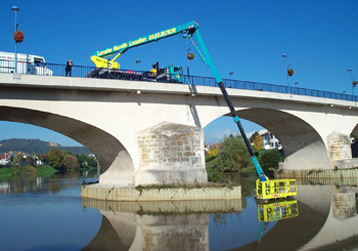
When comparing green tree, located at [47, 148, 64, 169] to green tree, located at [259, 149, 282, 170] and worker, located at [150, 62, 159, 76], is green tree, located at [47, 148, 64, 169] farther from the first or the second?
worker, located at [150, 62, 159, 76]

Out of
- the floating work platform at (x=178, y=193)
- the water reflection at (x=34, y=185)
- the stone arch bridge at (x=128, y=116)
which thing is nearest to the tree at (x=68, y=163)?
the water reflection at (x=34, y=185)

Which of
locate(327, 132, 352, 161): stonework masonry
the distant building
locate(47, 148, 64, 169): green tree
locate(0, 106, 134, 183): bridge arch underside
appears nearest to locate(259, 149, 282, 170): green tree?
locate(327, 132, 352, 161): stonework masonry

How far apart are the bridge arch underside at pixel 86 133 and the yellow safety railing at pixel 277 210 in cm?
695

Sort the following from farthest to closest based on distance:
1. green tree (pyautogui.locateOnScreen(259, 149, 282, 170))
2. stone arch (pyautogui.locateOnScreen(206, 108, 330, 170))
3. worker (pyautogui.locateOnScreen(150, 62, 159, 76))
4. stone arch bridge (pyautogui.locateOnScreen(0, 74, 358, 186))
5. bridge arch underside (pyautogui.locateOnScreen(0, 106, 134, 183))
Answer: green tree (pyautogui.locateOnScreen(259, 149, 282, 170))
stone arch (pyautogui.locateOnScreen(206, 108, 330, 170))
worker (pyautogui.locateOnScreen(150, 62, 159, 76))
bridge arch underside (pyautogui.locateOnScreen(0, 106, 134, 183))
stone arch bridge (pyautogui.locateOnScreen(0, 74, 358, 186))

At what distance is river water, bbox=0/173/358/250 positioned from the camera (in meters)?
9.23

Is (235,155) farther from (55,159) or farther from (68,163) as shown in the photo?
(68,163)

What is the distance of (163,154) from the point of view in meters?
16.7

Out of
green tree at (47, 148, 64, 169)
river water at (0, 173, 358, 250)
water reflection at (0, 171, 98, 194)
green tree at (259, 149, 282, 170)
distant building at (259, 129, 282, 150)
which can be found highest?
distant building at (259, 129, 282, 150)

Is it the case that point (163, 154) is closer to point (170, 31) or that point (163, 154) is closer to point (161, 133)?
point (161, 133)

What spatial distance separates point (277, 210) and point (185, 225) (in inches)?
173

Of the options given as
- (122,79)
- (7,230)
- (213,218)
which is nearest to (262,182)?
(213,218)

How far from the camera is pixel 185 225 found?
11273 mm

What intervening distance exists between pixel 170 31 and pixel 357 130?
24.9 m

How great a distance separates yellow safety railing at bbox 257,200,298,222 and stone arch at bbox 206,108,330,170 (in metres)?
10.8
